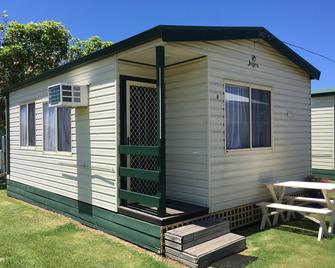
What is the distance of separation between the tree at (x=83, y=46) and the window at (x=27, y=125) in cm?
653

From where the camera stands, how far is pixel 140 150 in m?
4.86

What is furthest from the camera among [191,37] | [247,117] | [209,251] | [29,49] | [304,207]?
[29,49]

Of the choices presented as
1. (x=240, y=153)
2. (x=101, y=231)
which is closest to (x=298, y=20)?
(x=240, y=153)

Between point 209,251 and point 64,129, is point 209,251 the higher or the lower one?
the lower one

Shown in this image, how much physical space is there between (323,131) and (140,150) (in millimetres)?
7869

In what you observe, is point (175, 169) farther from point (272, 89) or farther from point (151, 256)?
point (272, 89)

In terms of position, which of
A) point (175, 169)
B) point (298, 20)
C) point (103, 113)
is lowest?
point (175, 169)

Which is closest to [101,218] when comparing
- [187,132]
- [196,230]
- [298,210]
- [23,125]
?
[196,230]

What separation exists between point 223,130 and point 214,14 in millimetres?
6213

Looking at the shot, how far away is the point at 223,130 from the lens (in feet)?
17.8

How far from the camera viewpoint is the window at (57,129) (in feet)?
22.1

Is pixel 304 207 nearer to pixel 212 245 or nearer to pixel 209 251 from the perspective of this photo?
pixel 212 245

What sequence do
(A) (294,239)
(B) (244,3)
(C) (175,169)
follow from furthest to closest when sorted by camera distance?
1. (B) (244,3)
2. (C) (175,169)
3. (A) (294,239)

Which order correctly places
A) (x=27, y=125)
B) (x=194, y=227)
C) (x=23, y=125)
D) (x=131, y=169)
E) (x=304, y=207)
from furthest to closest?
1. (x=23, y=125)
2. (x=27, y=125)
3. (x=304, y=207)
4. (x=131, y=169)
5. (x=194, y=227)
